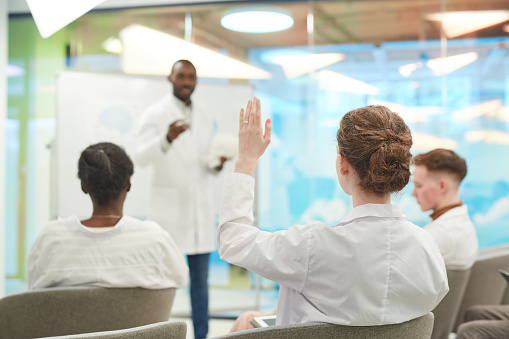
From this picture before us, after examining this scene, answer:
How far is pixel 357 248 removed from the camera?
52.3 inches

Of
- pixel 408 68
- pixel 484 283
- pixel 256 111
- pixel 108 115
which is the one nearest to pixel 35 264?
pixel 256 111

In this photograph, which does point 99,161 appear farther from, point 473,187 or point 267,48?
point 473,187

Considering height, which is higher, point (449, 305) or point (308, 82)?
point (308, 82)

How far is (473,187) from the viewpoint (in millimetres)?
4484

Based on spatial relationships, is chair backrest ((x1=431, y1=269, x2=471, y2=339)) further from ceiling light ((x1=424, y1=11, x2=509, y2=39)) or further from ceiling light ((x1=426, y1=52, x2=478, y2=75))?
ceiling light ((x1=424, y1=11, x2=509, y2=39))

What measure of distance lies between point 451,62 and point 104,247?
141 inches

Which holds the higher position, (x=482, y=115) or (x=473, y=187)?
(x=482, y=115)

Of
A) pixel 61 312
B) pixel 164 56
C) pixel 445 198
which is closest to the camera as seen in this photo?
pixel 61 312

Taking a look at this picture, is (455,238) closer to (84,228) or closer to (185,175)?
(84,228)

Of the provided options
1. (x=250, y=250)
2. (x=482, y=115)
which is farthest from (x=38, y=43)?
(x=250, y=250)

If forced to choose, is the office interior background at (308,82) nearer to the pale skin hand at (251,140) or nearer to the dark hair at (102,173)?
the dark hair at (102,173)

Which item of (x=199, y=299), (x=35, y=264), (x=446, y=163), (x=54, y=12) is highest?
(x=54, y=12)

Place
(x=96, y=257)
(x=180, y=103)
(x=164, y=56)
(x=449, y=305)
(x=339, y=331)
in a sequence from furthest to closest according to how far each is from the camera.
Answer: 1. (x=164, y=56)
2. (x=180, y=103)
3. (x=449, y=305)
4. (x=96, y=257)
5. (x=339, y=331)

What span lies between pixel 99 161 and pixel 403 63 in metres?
3.23
